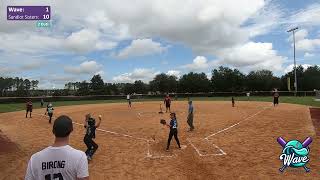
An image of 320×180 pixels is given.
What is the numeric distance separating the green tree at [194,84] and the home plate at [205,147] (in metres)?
94.7

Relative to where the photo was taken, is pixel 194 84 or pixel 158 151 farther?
pixel 194 84

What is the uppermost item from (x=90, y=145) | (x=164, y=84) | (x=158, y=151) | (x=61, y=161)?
(x=164, y=84)

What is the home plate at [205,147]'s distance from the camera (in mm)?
15789

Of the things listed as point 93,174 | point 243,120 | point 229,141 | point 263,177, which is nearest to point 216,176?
point 263,177

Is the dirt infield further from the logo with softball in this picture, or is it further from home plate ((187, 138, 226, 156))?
the logo with softball

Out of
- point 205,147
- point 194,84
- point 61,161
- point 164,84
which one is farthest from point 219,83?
point 61,161

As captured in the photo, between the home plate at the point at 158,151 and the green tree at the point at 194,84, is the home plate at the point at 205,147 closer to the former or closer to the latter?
the home plate at the point at 158,151

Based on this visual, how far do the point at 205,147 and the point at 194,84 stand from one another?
97.4 meters

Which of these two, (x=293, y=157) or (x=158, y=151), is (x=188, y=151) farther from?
(x=293, y=157)

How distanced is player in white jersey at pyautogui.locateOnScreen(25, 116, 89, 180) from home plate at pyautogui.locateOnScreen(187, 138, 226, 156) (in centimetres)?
1183

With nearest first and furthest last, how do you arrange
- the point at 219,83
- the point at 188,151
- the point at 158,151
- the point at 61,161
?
the point at 61,161 < the point at 188,151 < the point at 158,151 < the point at 219,83

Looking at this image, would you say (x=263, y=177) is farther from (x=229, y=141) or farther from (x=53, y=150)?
(x=53, y=150)

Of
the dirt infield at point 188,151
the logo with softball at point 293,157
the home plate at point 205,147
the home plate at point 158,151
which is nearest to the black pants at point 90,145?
the dirt infield at point 188,151

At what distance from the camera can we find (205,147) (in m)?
17.1
